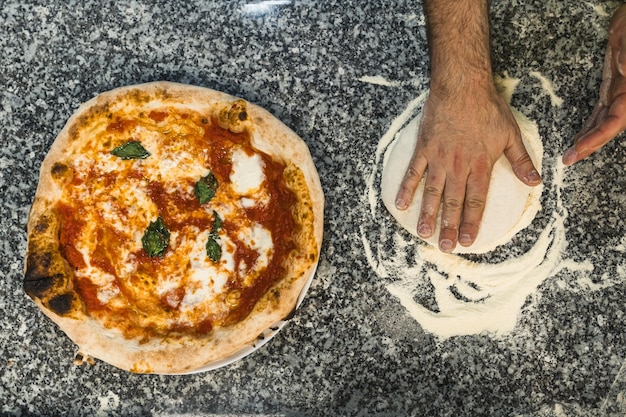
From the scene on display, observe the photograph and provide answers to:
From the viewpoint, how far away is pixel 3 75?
2.58 meters

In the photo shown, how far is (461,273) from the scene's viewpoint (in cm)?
247

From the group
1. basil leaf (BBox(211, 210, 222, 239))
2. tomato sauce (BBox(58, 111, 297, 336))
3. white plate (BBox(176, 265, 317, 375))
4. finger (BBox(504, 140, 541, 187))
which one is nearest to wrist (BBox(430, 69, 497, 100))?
finger (BBox(504, 140, 541, 187))

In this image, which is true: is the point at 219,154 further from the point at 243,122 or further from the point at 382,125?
the point at 382,125

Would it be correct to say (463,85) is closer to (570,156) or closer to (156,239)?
(570,156)

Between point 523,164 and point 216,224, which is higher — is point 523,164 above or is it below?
above

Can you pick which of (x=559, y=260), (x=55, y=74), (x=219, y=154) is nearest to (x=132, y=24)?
(x=55, y=74)

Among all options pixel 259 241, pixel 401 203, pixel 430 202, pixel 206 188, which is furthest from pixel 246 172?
pixel 430 202

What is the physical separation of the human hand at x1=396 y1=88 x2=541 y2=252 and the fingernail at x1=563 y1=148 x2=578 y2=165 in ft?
0.84

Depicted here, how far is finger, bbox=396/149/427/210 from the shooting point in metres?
2.26

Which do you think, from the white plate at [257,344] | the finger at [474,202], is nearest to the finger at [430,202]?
the finger at [474,202]

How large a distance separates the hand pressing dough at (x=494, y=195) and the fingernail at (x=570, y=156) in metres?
0.10

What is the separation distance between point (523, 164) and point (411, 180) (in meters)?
0.44

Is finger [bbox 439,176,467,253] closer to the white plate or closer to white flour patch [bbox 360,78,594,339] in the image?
white flour patch [bbox 360,78,594,339]

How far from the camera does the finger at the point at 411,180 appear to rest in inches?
88.9
